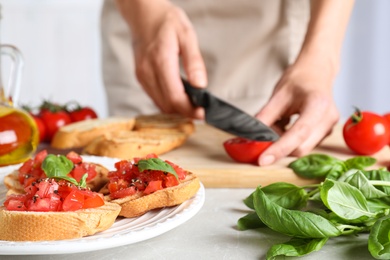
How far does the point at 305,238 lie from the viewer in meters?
1.33

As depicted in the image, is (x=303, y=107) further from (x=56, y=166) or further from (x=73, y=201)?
(x=73, y=201)

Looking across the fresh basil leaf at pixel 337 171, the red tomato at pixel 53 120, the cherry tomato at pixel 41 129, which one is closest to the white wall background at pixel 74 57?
the red tomato at pixel 53 120

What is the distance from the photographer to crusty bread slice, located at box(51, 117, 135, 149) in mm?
2271

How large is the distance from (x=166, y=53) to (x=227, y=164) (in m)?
0.59

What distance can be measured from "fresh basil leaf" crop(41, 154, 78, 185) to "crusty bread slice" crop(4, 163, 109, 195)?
0.23 feet

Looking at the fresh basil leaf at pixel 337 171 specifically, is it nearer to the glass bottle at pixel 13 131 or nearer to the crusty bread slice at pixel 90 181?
the crusty bread slice at pixel 90 181

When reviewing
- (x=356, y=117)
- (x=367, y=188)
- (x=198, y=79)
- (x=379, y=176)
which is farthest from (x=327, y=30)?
(x=367, y=188)

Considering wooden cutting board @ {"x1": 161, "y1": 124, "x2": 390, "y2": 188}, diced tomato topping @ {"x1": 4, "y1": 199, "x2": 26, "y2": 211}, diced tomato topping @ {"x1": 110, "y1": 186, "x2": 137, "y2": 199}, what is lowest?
wooden cutting board @ {"x1": 161, "y1": 124, "x2": 390, "y2": 188}

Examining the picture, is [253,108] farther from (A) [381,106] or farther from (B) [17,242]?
(A) [381,106]

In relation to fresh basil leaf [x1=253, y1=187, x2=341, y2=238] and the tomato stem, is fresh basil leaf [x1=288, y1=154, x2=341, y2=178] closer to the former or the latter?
the tomato stem

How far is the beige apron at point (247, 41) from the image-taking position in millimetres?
2852

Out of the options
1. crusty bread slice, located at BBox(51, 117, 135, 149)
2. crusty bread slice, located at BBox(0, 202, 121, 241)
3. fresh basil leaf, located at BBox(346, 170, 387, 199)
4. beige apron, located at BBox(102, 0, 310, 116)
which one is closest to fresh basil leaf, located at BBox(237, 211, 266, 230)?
fresh basil leaf, located at BBox(346, 170, 387, 199)

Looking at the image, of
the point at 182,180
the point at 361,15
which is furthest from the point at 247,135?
the point at 361,15

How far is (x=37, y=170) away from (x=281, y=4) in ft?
5.13
